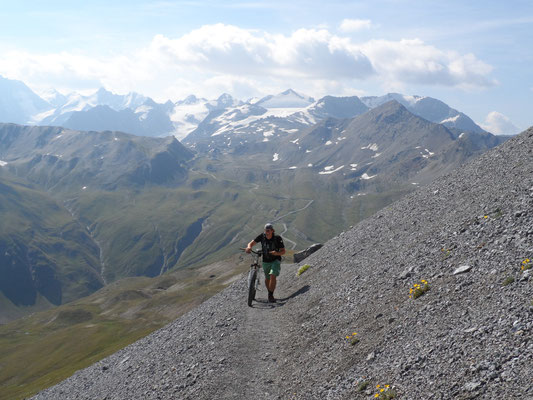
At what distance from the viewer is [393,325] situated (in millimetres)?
15758

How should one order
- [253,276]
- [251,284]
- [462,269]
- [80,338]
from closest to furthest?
[462,269] < [253,276] < [251,284] < [80,338]

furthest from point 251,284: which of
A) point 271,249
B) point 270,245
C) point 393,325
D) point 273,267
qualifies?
point 393,325

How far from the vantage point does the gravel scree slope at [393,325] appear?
11742mm

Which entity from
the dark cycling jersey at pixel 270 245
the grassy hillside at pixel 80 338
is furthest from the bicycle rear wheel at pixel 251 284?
the grassy hillside at pixel 80 338

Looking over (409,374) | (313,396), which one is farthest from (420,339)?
(313,396)

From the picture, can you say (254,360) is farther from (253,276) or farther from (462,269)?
(462,269)

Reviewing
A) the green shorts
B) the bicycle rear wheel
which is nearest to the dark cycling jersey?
the green shorts

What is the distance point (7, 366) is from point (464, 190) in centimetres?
14600

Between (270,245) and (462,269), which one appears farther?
(270,245)

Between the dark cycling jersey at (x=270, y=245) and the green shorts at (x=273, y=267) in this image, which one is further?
the green shorts at (x=273, y=267)

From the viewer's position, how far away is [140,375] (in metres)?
21.8

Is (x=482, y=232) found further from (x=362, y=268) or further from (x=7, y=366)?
(x=7, y=366)

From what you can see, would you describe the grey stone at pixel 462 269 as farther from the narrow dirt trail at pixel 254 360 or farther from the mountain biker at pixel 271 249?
the mountain biker at pixel 271 249

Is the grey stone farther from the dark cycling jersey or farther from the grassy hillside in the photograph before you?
the grassy hillside
